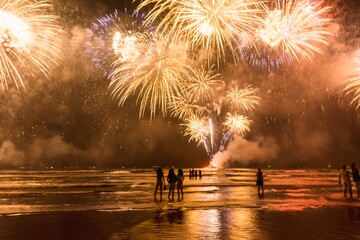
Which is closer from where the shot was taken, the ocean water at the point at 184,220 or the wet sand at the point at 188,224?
the wet sand at the point at 188,224

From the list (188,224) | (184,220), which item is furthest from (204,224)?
(184,220)

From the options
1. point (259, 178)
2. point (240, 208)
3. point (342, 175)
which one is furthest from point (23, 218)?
point (342, 175)

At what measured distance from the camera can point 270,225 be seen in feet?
44.6

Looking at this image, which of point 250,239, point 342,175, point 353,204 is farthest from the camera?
point 342,175

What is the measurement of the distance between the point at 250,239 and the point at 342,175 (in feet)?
46.6

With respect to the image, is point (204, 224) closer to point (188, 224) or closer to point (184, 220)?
point (188, 224)

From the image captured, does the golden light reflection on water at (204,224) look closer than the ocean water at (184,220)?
Yes

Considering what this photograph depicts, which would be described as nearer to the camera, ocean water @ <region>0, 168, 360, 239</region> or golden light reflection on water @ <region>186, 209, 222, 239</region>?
golden light reflection on water @ <region>186, 209, 222, 239</region>

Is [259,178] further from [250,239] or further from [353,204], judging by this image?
[250,239]

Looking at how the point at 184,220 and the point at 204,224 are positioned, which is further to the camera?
the point at 184,220

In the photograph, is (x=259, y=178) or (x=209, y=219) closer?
(x=209, y=219)

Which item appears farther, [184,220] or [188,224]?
[184,220]

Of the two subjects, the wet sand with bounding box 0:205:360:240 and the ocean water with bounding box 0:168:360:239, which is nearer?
the wet sand with bounding box 0:205:360:240

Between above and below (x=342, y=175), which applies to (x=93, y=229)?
below
